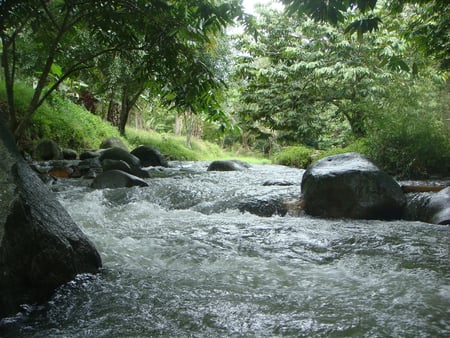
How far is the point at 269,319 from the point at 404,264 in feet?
4.44

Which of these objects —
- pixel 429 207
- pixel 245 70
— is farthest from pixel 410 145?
pixel 245 70

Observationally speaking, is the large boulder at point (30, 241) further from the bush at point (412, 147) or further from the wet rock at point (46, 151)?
the wet rock at point (46, 151)

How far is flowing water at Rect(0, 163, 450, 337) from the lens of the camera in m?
1.61

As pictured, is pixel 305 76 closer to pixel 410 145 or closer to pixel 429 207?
pixel 410 145

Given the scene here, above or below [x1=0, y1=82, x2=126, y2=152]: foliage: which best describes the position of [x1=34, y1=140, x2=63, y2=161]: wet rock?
below

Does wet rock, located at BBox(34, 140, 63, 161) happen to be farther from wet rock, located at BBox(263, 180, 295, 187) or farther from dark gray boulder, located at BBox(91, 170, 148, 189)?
wet rock, located at BBox(263, 180, 295, 187)

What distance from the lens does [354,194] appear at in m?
4.55

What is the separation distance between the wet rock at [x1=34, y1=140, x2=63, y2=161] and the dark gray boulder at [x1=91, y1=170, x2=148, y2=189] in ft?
14.8

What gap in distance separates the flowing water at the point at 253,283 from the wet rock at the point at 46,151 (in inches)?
275

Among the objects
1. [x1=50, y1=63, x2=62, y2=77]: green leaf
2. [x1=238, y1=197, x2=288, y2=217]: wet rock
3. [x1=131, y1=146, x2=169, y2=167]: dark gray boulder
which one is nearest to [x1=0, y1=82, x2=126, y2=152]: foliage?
[x1=50, y1=63, x2=62, y2=77]: green leaf

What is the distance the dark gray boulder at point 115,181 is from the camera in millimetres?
6273

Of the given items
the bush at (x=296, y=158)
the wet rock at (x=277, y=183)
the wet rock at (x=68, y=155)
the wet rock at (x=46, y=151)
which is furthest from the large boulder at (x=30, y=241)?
the bush at (x=296, y=158)

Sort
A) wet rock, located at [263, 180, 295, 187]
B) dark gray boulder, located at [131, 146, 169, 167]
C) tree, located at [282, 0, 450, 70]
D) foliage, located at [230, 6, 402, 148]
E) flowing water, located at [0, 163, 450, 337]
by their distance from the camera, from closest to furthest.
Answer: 1. flowing water, located at [0, 163, 450, 337]
2. tree, located at [282, 0, 450, 70]
3. wet rock, located at [263, 180, 295, 187]
4. dark gray boulder, located at [131, 146, 169, 167]
5. foliage, located at [230, 6, 402, 148]

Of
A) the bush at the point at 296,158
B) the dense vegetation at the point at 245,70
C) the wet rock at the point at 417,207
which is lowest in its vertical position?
the wet rock at the point at 417,207
